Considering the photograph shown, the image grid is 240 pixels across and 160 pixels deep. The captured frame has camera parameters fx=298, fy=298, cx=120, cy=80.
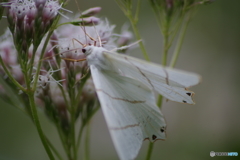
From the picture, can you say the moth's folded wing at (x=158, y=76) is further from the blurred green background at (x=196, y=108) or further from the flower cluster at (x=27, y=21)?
the blurred green background at (x=196, y=108)

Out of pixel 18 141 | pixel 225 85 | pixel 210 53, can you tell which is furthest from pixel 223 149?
pixel 18 141

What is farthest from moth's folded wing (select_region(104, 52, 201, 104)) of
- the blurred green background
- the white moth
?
the blurred green background

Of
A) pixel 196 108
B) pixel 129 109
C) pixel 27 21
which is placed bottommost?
pixel 196 108

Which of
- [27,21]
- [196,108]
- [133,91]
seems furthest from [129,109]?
[196,108]

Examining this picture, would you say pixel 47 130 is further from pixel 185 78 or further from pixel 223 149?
A: pixel 185 78

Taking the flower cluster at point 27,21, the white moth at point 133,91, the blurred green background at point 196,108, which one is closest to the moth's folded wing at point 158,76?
the white moth at point 133,91

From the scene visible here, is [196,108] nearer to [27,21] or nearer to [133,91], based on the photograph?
[133,91]
